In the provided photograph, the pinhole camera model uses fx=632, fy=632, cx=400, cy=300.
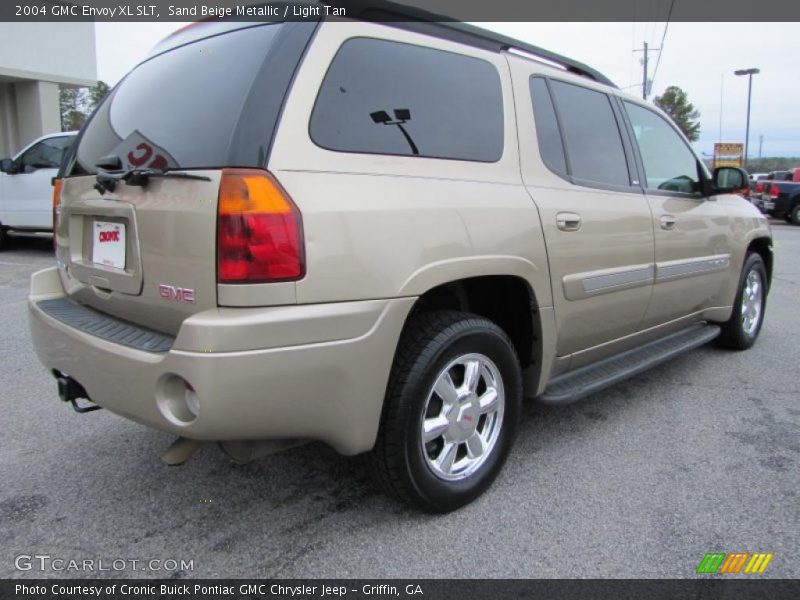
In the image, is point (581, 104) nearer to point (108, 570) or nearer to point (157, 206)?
point (157, 206)

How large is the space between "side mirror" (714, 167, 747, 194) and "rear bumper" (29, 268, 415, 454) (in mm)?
2967

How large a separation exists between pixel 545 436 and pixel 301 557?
1545 millimetres

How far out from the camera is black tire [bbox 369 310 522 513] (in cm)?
224

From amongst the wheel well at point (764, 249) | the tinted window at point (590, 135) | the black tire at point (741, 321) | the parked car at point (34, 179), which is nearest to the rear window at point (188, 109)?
the tinted window at point (590, 135)

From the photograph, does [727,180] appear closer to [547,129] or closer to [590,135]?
[590,135]

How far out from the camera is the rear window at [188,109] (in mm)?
2037

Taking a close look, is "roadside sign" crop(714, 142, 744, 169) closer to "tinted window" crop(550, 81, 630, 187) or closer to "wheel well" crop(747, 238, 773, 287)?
"wheel well" crop(747, 238, 773, 287)

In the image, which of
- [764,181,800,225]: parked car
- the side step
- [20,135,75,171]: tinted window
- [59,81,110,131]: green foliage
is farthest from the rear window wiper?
[59,81,110,131]: green foliage

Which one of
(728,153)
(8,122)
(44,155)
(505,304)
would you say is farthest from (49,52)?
(728,153)

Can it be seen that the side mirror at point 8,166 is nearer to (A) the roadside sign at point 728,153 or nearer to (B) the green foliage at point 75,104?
(A) the roadside sign at point 728,153

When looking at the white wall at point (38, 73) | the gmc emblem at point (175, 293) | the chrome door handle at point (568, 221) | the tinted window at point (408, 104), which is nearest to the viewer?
the gmc emblem at point (175, 293)

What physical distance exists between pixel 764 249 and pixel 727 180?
4.08ft

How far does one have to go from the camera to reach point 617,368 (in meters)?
3.33

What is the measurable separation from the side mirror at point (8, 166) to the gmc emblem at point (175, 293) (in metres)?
8.62
